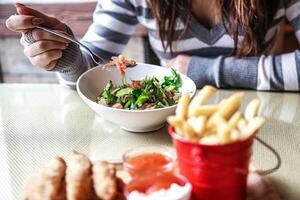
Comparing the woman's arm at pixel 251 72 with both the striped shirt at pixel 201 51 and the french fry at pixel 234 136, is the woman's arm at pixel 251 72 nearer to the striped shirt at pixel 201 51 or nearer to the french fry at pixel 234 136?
the striped shirt at pixel 201 51

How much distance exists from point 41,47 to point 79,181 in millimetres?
508

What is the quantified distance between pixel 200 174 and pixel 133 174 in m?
0.10

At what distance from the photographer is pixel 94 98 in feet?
3.12

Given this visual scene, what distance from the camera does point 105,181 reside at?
0.58m

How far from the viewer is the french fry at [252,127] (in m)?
0.54

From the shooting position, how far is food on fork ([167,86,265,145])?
0.53 meters

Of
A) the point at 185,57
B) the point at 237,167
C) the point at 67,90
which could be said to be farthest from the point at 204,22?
the point at 237,167

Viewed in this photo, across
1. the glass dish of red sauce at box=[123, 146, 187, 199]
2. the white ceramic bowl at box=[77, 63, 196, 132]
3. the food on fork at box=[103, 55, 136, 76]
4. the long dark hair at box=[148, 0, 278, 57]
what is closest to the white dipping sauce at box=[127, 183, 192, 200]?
the glass dish of red sauce at box=[123, 146, 187, 199]

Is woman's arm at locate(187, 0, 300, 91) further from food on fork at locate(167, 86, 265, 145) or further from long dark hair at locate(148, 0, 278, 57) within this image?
food on fork at locate(167, 86, 265, 145)

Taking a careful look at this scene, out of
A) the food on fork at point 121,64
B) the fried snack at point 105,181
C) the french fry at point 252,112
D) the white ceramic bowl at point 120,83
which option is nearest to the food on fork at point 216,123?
the french fry at point 252,112

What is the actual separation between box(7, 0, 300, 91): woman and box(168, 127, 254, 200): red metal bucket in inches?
21.7

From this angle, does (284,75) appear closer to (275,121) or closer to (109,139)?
(275,121)

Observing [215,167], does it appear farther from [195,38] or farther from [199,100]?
[195,38]

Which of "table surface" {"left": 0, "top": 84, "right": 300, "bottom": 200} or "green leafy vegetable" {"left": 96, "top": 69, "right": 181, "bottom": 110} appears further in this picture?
"green leafy vegetable" {"left": 96, "top": 69, "right": 181, "bottom": 110}
